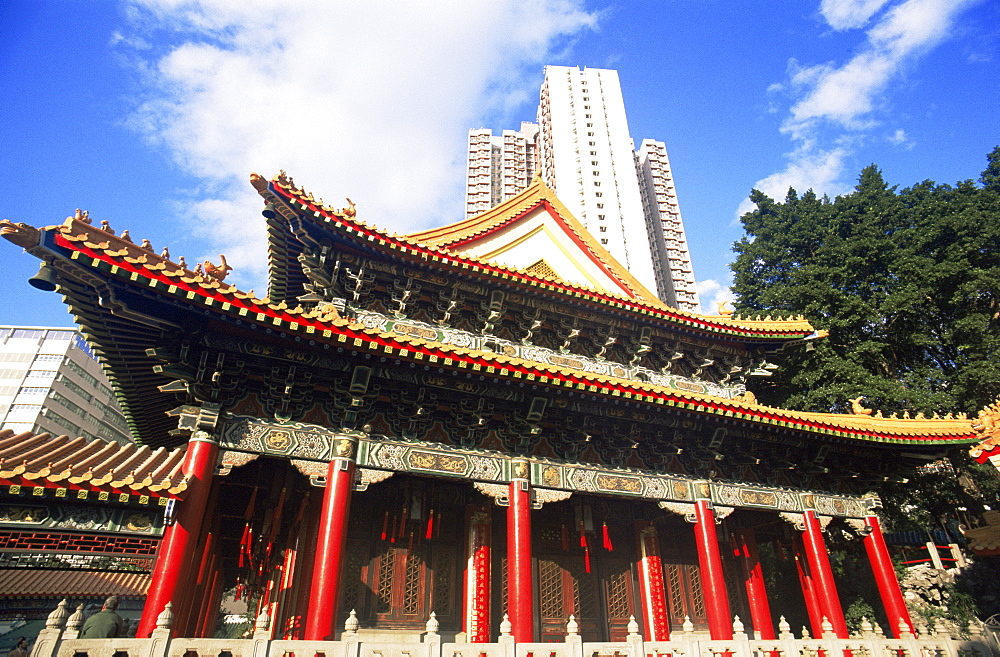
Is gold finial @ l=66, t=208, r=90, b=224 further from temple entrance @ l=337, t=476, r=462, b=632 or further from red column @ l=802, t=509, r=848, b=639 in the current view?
red column @ l=802, t=509, r=848, b=639

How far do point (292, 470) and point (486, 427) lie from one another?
3.63 m

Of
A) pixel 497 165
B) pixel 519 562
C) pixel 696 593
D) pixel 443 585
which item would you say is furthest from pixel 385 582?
pixel 497 165

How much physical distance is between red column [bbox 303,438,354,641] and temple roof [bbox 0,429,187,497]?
1944mm

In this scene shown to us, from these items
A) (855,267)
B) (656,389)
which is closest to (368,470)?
(656,389)

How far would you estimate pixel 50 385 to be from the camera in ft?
177

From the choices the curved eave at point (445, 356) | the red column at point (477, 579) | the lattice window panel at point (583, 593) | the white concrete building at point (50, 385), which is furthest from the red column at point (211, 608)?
the white concrete building at point (50, 385)

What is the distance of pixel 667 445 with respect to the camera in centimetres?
1088

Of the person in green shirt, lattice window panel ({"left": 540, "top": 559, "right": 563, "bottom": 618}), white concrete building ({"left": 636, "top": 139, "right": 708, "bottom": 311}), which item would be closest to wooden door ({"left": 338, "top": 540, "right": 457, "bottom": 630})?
A: lattice window panel ({"left": 540, "top": 559, "right": 563, "bottom": 618})

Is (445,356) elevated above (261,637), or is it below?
above

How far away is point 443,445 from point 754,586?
8329 millimetres

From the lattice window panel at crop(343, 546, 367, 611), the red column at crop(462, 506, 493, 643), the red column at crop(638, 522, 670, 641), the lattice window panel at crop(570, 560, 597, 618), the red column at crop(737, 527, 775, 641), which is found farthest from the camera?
the red column at crop(737, 527, 775, 641)

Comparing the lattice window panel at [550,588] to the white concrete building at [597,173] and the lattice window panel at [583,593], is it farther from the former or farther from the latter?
the white concrete building at [597,173]

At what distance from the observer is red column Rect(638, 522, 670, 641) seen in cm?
1105

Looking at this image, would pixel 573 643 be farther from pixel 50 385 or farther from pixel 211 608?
pixel 50 385
